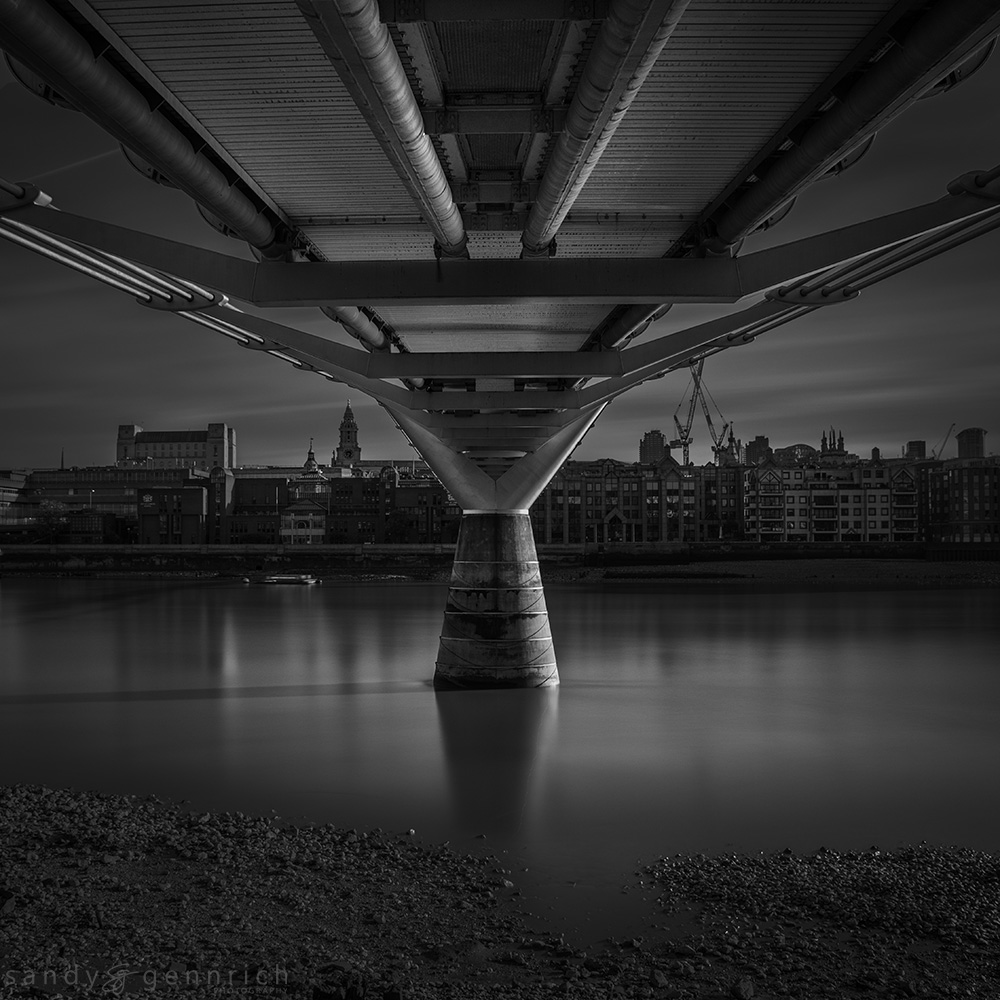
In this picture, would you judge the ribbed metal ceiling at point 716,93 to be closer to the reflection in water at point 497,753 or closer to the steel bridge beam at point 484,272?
the steel bridge beam at point 484,272

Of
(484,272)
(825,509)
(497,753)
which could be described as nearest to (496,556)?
(497,753)

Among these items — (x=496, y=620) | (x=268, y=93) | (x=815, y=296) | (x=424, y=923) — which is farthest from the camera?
(x=496, y=620)

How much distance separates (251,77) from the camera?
23.5 feet

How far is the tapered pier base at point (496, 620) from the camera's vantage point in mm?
20328

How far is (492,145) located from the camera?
29.0 ft

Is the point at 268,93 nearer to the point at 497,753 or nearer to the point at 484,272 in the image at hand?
the point at 484,272

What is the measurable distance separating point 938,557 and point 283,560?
58.3 meters

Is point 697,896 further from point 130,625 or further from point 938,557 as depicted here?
point 938,557

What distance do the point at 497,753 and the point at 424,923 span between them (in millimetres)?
7438

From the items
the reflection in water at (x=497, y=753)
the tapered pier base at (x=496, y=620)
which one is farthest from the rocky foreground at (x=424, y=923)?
the tapered pier base at (x=496, y=620)

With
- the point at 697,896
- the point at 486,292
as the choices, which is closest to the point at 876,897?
the point at 697,896

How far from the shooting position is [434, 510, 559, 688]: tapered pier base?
66.7 feet

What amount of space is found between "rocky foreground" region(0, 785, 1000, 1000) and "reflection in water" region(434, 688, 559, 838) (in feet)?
5.14

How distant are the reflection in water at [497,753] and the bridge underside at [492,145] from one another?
6.19 m
